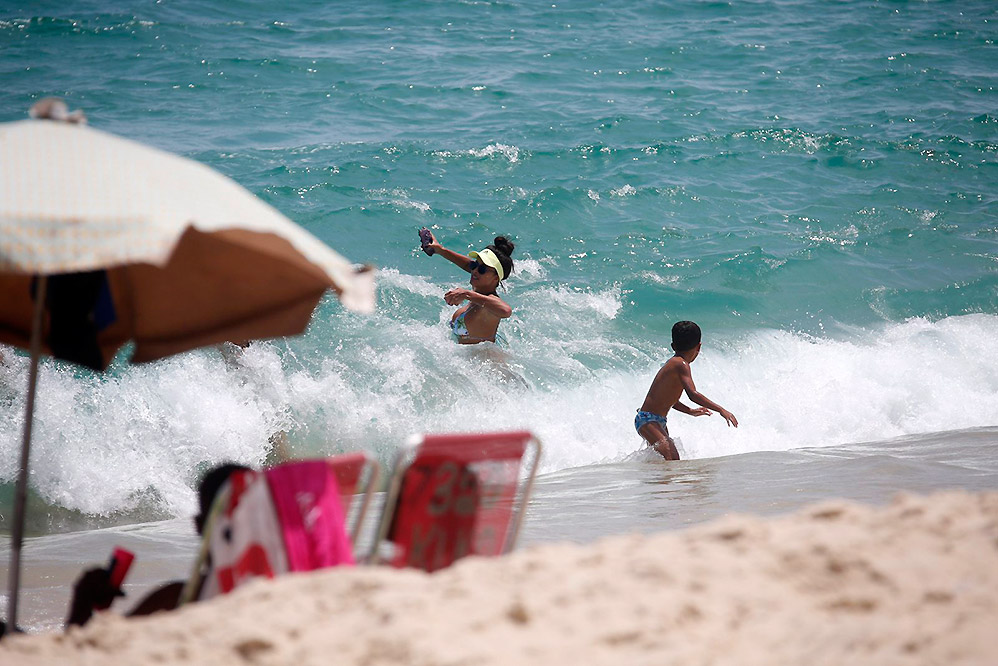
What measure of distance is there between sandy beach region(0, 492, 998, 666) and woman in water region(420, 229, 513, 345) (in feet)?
18.6

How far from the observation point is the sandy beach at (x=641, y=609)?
8.11ft

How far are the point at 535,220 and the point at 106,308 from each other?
36.5ft

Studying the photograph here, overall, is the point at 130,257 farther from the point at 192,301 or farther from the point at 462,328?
the point at 462,328

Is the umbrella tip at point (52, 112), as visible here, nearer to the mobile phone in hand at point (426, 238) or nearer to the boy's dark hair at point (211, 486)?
the boy's dark hair at point (211, 486)

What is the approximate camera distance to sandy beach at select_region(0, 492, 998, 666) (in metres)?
2.47

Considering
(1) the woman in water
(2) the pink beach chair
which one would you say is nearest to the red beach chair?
(2) the pink beach chair

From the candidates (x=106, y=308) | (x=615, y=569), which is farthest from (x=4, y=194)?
(x=615, y=569)

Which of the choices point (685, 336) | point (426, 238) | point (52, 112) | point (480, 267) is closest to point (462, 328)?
point (480, 267)

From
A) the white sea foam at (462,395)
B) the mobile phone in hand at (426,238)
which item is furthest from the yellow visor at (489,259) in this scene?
the white sea foam at (462,395)

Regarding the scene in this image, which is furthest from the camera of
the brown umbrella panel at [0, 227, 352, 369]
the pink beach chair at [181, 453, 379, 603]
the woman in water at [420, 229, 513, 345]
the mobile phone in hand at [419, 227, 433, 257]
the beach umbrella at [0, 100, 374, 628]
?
the woman in water at [420, 229, 513, 345]

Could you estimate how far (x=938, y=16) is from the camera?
82.9ft

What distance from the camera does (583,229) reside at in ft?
48.0

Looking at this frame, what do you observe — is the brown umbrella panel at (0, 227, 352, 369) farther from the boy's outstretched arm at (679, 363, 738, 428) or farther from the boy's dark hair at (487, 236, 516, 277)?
the boy's dark hair at (487, 236, 516, 277)

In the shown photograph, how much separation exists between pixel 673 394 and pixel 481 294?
2.08m
